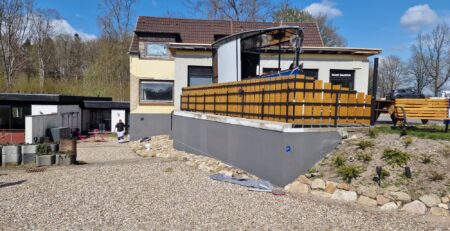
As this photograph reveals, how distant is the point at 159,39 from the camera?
75.9 ft

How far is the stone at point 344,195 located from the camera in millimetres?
7422

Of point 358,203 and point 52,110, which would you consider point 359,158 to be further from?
point 52,110

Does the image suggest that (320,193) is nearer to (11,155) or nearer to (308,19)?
(11,155)

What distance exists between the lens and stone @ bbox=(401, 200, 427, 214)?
662 cm

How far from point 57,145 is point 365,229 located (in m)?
12.9

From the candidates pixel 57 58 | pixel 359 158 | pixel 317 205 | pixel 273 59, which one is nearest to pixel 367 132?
pixel 359 158

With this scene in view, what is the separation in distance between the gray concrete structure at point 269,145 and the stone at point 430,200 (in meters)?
2.44

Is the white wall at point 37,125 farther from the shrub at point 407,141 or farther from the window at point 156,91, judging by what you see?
the shrub at point 407,141

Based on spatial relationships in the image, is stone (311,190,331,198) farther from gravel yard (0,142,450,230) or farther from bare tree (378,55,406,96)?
bare tree (378,55,406,96)

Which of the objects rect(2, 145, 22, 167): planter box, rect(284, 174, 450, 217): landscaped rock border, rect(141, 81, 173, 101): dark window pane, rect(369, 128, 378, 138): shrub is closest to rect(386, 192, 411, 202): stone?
rect(284, 174, 450, 217): landscaped rock border

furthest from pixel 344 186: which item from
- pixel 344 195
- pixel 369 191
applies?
pixel 369 191

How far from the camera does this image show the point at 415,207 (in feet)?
21.9

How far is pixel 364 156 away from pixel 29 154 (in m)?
12.3

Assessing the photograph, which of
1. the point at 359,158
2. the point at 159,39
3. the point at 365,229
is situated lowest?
the point at 365,229
